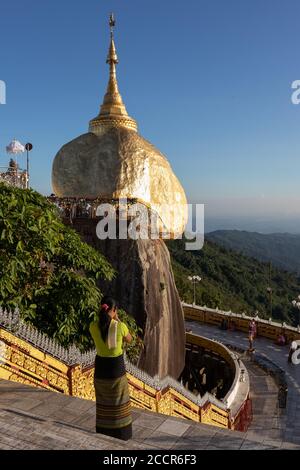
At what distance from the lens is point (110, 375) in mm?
4824

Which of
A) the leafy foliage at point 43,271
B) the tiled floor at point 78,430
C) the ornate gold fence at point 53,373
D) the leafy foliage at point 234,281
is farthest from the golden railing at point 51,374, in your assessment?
the leafy foliage at point 234,281

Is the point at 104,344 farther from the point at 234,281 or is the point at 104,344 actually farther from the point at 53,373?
the point at 234,281

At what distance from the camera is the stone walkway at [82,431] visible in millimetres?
4625

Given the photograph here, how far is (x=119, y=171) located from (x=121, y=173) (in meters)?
0.12

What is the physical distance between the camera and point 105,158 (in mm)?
18750

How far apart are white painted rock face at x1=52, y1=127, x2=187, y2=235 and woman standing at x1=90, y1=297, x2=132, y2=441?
44.3ft

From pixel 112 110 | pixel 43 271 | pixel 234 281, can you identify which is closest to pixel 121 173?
pixel 112 110

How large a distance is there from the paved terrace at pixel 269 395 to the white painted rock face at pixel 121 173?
6.46 metres

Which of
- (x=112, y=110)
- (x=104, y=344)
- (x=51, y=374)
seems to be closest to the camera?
(x=104, y=344)

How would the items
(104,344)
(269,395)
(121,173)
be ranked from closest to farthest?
(104,344) < (269,395) < (121,173)

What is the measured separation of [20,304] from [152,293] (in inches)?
307

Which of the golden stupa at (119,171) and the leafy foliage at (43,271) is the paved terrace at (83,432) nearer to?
the leafy foliage at (43,271)
